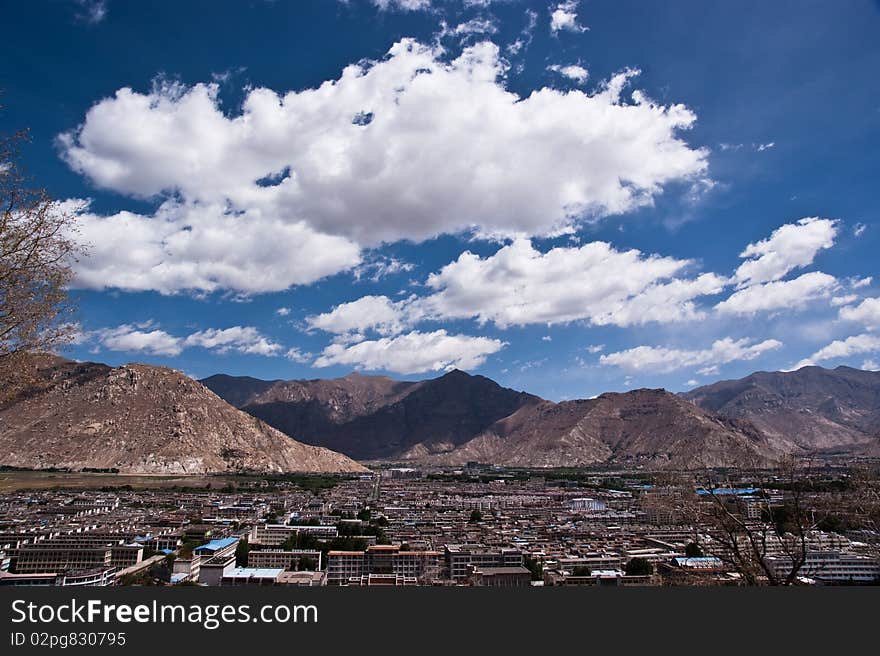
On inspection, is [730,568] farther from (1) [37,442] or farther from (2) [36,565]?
(1) [37,442]

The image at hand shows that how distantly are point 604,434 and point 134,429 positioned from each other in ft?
375

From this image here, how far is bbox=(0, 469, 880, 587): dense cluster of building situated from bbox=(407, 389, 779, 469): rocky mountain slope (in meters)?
78.6

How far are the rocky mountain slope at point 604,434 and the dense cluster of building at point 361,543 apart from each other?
78.6 metres

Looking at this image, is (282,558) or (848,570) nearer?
(848,570)

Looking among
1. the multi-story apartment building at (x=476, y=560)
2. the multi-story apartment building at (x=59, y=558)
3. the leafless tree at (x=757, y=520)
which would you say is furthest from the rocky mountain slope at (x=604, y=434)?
the leafless tree at (x=757, y=520)

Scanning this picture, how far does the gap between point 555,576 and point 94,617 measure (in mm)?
22468

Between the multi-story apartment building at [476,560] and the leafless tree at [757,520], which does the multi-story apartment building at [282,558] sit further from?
the leafless tree at [757,520]

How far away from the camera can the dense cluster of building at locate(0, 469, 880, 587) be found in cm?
1080

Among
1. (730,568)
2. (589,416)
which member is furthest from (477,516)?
(589,416)

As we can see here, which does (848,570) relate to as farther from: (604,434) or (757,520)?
(604,434)

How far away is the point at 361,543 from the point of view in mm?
32250

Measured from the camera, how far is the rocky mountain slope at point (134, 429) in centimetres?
8625

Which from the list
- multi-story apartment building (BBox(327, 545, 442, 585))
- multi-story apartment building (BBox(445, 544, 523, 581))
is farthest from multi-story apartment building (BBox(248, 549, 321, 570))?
multi-story apartment building (BBox(445, 544, 523, 581))

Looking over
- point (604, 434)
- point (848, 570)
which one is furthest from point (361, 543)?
point (604, 434)
